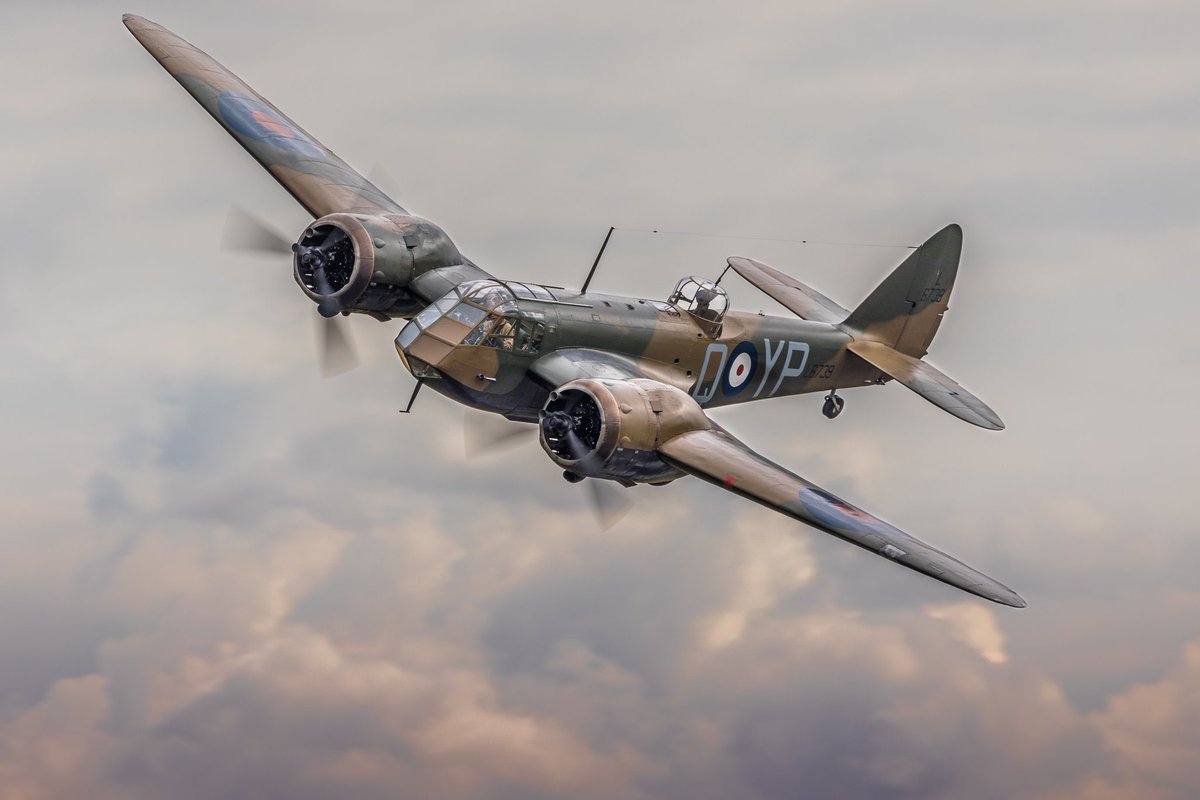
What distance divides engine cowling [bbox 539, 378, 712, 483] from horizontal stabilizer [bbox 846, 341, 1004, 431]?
9.64m

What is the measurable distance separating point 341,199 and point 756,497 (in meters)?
13.4

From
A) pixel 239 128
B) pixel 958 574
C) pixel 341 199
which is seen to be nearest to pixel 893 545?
pixel 958 574

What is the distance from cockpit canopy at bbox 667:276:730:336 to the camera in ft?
133

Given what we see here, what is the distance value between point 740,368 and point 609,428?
8068 millimetres

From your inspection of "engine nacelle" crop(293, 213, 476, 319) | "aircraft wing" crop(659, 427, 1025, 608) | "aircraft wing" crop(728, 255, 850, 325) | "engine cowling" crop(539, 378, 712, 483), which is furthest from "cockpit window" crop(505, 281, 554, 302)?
"aircraft wing" crop(728, 255, 850, 325)

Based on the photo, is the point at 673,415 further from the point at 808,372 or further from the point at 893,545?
the point at 808,372

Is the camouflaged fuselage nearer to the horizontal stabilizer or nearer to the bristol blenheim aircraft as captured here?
the bristol blenheim aircraft

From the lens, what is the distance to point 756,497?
3475 centimetres

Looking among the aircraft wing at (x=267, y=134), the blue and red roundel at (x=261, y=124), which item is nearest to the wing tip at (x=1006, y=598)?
the aircraft wing at (x=267, y=134)

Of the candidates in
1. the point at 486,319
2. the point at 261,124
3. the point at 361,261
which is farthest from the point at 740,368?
the point at 261,124

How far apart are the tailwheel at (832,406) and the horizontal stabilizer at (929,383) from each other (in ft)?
4.15

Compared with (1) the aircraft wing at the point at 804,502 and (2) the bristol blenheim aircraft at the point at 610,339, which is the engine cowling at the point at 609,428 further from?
(1) the aircraft wing at the point at 804,502

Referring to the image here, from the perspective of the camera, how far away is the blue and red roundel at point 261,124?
4312 centimetres

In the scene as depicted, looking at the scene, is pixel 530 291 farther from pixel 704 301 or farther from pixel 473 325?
pixel 704 301
